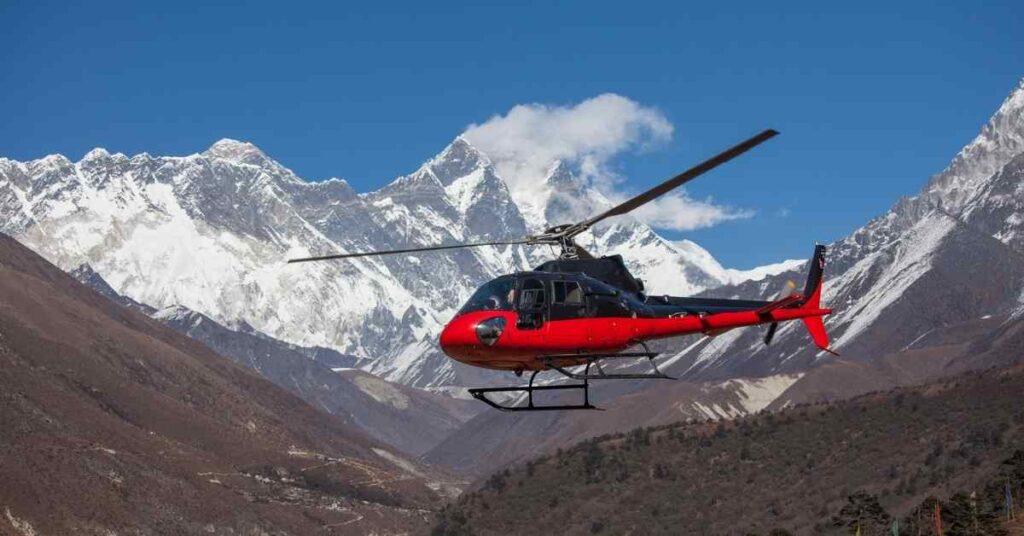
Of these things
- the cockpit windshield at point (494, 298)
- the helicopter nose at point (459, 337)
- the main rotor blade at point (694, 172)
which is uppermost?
the main rotor blade at point (694, 172)

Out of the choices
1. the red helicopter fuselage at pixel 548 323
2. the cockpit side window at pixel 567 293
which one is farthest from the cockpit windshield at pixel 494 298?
the cockpit side window at pixel 567 293

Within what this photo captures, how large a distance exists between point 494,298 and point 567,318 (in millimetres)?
2315

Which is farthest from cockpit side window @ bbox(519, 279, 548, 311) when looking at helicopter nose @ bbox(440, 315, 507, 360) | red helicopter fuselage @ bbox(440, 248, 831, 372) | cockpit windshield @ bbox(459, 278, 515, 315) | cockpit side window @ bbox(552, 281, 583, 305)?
helicopter nose @ bbox(440, 315, 507, 360)

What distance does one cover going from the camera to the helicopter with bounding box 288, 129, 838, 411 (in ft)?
142

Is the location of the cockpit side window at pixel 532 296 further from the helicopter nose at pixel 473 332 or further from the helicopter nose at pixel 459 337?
the helicopter nose at pixel 459 337

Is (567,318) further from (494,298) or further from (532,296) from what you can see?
(494,298)

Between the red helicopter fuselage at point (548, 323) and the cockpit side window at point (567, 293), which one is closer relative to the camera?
the red helicopter fuselage at point (548, 323)

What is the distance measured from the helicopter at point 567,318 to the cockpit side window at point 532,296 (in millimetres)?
30

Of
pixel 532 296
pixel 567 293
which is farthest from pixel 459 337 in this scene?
pixel 567 293

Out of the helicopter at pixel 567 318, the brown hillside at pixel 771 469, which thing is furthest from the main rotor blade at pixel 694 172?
the brown hillside at pixel 771 469

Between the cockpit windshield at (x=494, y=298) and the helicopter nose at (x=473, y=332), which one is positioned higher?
the cockpit windshield at (x=494, y=298)

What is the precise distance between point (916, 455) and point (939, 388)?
87.3 ft

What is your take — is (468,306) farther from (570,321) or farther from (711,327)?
(711,327)

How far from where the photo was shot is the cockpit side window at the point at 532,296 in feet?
145
